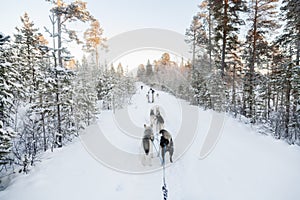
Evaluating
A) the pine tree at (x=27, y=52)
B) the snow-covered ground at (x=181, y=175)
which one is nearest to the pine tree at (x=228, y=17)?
the snow-covered ground at (x=181, y=175)

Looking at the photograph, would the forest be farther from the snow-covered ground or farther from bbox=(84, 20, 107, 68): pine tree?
bbox=(84, 20, 107, 68): pine tree

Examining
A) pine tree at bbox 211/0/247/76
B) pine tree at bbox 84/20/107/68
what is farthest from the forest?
pine tree at bbox 84/20/107/68

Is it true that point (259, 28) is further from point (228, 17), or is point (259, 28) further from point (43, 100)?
point (43, 100)

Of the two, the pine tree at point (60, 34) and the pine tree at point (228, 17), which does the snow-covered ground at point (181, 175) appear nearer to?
the pine tree at point (60, 34)

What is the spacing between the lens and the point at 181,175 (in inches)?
217

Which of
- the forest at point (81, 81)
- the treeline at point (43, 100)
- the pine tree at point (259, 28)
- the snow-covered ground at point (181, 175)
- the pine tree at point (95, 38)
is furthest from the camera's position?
the pine tree at point (95, 38)

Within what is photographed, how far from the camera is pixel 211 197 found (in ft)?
14.3

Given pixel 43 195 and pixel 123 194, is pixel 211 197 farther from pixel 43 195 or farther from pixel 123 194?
pixel 43 195

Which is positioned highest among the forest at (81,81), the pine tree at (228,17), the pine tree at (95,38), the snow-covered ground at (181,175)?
the pine tree at (95,38)

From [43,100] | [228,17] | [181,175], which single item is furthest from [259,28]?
[43,100]

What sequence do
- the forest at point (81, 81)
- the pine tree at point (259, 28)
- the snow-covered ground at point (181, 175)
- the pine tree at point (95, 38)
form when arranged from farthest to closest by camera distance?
the pine tree at point (95, 38) → the pine tree at point (259, 28) → the forest at point (81, 81) → the snow-covered ground at point (181, 175)

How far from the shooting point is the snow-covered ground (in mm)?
4332

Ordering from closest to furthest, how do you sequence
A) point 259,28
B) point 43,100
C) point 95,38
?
point 43,100
point 259,28
point 95,38

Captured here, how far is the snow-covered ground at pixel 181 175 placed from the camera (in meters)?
4.33
